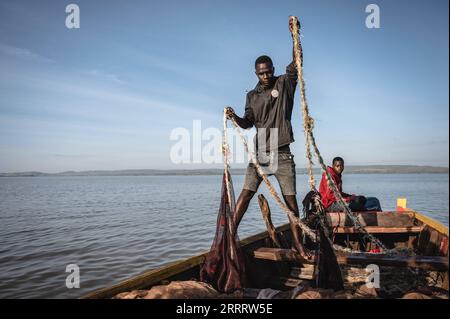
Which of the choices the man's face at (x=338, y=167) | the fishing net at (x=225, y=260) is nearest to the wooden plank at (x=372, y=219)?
the man's face at (x=338, y=167)

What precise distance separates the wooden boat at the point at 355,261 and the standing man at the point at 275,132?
74cm

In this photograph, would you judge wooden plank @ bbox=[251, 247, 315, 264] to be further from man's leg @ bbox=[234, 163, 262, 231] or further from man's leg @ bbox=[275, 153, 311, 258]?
man's leg @ bbox=[234, 163, 262, 231]

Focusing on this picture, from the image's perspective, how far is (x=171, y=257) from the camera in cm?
959

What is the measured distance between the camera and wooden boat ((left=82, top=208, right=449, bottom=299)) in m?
3.22

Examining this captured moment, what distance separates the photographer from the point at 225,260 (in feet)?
11.7

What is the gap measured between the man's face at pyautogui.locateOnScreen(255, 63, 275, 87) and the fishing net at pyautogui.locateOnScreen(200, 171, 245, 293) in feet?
5.70

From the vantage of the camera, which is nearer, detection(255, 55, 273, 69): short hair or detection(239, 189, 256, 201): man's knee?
detection(255, 55, 273, 69): short hair

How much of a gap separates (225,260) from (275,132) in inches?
72.8

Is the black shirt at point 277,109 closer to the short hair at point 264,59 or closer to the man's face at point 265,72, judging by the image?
the man's face at point 265,72

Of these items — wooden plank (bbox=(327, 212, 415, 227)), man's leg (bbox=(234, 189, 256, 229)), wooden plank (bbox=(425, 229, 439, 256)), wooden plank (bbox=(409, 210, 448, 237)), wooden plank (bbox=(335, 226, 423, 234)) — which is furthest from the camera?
wooden plank (bbox=(327, 212, 415, 227))

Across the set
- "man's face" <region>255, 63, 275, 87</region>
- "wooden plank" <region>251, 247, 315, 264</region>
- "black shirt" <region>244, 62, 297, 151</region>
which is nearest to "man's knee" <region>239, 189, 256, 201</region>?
"black shirt" <region>244, 62, 297, 151</region>

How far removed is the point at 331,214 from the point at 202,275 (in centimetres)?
369

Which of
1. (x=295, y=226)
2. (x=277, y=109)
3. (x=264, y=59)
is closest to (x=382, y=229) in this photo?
(x=295, y=226)

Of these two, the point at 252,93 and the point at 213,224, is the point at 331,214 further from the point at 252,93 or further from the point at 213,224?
the point at 213,224
